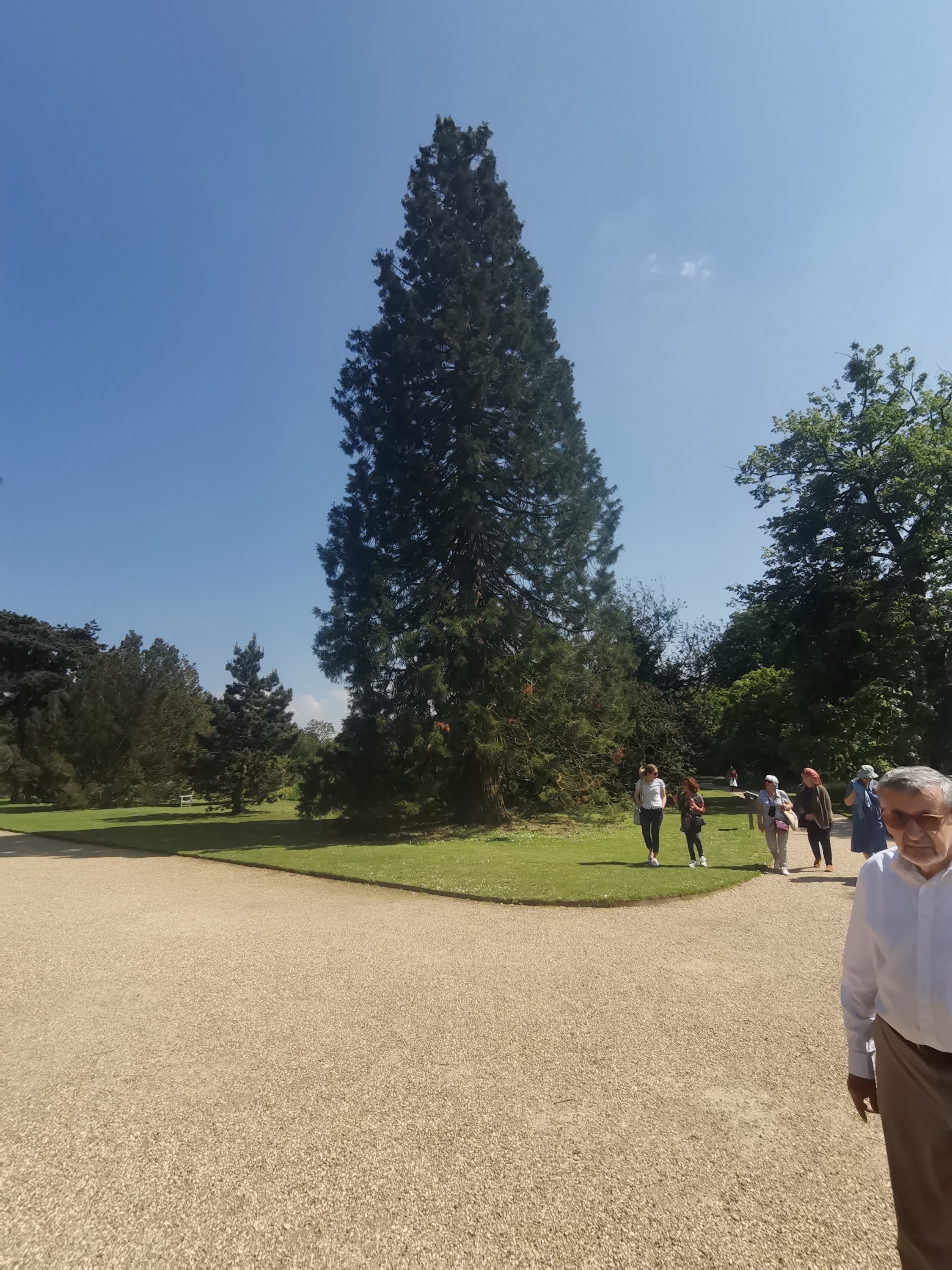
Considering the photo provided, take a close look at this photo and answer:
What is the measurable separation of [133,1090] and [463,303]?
22.8 meters

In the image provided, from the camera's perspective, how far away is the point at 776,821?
38.0 ft

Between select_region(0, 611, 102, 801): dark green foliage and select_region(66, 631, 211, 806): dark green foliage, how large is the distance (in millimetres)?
3292

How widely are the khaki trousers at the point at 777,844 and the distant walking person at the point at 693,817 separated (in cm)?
115

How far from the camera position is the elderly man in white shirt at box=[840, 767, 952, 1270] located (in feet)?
6.84

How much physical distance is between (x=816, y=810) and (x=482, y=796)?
10.7 metres

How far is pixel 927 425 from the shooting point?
28.2m

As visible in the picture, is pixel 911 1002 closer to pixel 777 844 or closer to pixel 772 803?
pixel 772 803

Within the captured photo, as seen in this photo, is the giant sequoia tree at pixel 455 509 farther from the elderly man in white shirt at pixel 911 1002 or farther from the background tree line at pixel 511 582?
the elderly man in white shirt at pixel 911 1002

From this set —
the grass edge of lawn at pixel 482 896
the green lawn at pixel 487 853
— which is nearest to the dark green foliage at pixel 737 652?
the green lawn at pixel 487 853

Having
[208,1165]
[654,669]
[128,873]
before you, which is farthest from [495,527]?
[654,669]

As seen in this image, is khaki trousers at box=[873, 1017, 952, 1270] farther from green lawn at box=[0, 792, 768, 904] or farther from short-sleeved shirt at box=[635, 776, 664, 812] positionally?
short-sleeved shirt at box=[635, 776, 664, 812]

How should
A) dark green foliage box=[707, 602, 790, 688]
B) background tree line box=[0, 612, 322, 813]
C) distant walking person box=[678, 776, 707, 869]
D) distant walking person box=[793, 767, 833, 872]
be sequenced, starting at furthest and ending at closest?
1. dark green foliage box=[707, 602, 790, 688]
2. background tree line box=[0, 612, 322, 813]
3. distant walking person box=[678, 776, 707, 869]
4. distant walking person box=[793, 767, 833, 872]

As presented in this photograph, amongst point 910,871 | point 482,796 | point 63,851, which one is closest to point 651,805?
point 482,796

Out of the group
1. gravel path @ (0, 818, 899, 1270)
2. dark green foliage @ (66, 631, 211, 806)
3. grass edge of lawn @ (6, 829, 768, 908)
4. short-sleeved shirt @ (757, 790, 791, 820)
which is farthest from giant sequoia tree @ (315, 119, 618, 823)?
dark green foliage @ (66, 631, 211, 806)
